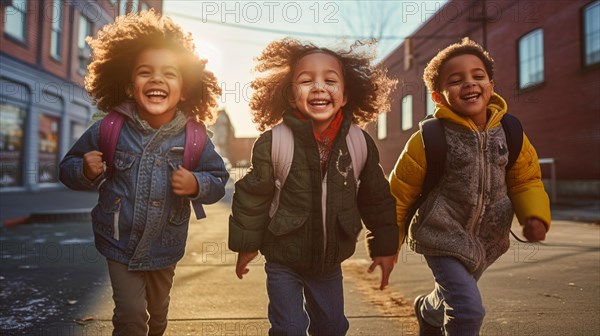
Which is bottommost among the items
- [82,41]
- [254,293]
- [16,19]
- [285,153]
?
[254,293]

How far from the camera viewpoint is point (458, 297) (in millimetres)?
2498

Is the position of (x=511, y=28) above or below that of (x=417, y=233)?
above

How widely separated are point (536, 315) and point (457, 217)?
5.09ft

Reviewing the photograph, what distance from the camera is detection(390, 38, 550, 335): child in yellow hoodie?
2.56 m

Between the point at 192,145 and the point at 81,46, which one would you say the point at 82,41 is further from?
the point at 192,145

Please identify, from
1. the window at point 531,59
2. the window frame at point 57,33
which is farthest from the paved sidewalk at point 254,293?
the window frame at point 57,33

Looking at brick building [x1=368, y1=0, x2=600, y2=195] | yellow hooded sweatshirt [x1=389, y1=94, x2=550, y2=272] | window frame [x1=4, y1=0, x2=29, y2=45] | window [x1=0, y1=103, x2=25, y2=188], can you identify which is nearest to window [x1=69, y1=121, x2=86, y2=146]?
window [x1=0, y1=103, x2=25, y2=188]

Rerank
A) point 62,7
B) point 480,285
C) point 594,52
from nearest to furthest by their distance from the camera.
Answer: point 480,285 < point 594,52 < point 62,7

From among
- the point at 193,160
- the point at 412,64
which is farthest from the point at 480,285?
the point at 412,64

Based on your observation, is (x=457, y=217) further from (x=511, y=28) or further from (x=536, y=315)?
(x=511, y=28)

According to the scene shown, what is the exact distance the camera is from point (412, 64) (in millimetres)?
26812

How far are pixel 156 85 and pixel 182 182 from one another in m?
0.52

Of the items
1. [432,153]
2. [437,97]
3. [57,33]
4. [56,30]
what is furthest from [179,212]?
[57,33]

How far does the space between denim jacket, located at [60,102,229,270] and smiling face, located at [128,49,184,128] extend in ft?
0.22
